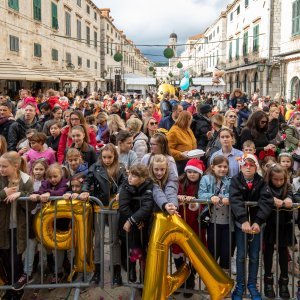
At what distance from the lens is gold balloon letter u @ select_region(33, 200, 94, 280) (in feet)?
13.2

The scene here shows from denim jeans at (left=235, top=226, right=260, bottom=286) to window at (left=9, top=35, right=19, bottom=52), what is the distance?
65.5 feet

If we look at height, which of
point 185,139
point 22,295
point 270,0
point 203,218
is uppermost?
point 270,0

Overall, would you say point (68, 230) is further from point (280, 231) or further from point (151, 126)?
point (151, 126)

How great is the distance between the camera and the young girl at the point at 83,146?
17.6ft

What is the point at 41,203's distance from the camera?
3973mm

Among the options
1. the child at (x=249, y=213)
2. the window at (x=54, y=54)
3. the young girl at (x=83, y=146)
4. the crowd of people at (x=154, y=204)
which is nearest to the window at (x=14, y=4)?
the window at (x=54, y=54)

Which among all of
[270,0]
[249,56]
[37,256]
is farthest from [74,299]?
[249,56]

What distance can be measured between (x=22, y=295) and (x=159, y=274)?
67.3 inches

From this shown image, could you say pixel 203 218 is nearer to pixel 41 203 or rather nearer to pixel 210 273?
pixel 210 273

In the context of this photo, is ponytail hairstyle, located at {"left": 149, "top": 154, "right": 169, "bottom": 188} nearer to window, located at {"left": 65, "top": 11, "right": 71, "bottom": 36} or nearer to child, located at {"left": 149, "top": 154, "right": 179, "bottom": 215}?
child, located at {"left": 149, "top": 154, "right": 179, "bottom": 215}

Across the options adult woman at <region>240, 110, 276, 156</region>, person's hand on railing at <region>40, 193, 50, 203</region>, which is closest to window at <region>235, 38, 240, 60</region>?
adult woman at <region>240, 110, 276, 156</region>

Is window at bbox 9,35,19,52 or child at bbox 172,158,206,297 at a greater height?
window at bbox 9,35,19,52

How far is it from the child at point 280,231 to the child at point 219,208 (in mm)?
461

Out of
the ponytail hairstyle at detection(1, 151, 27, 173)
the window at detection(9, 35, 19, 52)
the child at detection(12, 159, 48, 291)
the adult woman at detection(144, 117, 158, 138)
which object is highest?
the window at detection(9, 35, 19, 52)
